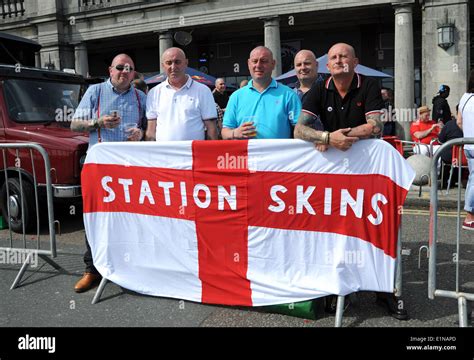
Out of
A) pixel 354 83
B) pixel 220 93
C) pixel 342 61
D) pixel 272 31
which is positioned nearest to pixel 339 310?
pixel 354 83

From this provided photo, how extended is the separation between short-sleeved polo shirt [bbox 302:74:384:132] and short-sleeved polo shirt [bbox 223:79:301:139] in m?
0.35

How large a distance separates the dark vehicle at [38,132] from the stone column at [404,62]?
10.3 metres

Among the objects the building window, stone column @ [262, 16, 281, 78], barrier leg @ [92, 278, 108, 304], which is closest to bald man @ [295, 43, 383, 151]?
barrier leg @ [92, 278, 108, 304]

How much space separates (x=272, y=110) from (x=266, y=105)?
0.07 metres

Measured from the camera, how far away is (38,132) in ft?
21.6

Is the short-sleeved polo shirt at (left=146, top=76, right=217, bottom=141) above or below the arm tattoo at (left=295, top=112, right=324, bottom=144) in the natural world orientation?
above

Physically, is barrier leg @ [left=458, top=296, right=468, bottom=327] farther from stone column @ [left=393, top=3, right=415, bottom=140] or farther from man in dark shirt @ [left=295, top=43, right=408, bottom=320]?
stone column @ [left=393, top=3, right=415, bottom=140]

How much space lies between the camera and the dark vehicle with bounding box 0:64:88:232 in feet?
20.6

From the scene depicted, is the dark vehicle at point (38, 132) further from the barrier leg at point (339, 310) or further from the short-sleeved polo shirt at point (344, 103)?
the barrier leg at point (339, 310)

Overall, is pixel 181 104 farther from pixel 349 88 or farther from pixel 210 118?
pixel 349 88

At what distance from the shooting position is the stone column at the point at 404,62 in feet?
46.9

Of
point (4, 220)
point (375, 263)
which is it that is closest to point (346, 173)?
point (375, 263)

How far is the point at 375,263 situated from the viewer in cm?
337

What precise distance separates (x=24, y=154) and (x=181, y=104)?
3.34 meters
